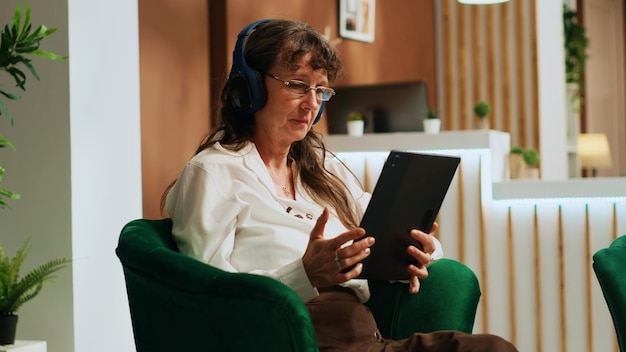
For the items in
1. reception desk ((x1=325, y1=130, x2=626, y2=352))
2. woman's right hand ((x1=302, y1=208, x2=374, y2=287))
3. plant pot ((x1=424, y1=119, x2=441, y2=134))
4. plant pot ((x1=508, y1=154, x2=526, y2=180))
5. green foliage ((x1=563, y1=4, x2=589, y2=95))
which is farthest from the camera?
green foliage ((x1=563, y1=4, x2=589, y2=95))

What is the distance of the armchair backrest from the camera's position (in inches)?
63.1

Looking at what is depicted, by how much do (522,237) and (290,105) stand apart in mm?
1907

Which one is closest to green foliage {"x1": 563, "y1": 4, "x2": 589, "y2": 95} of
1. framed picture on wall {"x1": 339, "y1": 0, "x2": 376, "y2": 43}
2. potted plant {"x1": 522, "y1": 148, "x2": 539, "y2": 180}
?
framed picture on wall {"x1": 339, "y1": 0, "x2": 376, "y2": 43}

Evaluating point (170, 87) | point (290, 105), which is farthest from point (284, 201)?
point (170, 87)

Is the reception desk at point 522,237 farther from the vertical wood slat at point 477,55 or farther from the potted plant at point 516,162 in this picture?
the vertical wood slat at point 477,55

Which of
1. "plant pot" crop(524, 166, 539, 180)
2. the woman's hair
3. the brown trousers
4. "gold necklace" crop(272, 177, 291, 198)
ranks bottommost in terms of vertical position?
the brown trousers

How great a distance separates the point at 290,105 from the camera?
214 cm

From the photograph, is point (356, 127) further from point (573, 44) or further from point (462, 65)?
point (573, 44)

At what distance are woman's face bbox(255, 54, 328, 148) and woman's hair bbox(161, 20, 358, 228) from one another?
2 centimetres

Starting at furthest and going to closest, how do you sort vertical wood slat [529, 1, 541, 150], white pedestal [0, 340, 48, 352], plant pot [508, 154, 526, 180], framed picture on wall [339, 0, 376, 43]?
1. vertical wood slat [529, 1, 541, 150]
2. framed picture on wall [339, 0, 376, 43]
3. plant pot [508, 154, 526, 180]
4. white pedestal [0, 340, 48, 352]

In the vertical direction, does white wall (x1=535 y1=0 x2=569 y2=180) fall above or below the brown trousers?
above

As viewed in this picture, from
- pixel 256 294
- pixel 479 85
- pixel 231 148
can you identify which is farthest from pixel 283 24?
pixel 479 85

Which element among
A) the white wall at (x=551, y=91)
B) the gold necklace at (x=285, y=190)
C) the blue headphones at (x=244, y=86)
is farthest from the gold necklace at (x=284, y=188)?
the white wall at (x=551, y=91)

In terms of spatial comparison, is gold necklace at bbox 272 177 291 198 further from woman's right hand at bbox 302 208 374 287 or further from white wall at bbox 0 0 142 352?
white wall at bbox 0 0 142 352
